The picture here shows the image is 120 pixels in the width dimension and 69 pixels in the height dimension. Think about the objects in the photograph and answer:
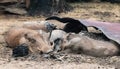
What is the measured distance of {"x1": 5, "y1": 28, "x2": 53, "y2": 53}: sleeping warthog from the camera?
284 inches

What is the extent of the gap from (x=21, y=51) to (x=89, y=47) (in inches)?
45.9

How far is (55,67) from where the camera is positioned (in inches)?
261

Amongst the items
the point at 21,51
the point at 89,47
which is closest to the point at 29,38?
the point at 21,51

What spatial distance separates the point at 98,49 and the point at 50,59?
864mm

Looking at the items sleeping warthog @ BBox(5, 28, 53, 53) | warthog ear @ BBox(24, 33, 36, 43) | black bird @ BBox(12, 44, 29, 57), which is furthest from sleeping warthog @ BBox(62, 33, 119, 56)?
black bird @ BBox(12, 44, 29, 57)

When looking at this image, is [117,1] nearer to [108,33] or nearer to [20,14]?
[20,14]

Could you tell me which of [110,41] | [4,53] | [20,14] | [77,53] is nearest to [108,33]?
[110,41]

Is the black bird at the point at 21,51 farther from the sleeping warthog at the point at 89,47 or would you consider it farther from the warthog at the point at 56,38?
the sleeping warthog at the point at 89,47

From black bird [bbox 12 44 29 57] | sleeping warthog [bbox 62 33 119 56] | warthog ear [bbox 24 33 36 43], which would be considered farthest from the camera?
warthog ear [bbox 24 33 36 43]

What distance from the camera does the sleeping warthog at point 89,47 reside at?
7207 mm

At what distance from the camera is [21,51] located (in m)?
7.10

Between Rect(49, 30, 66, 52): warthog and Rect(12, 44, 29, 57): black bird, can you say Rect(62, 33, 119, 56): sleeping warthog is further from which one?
Rect(12, 44, 29, 57): black bird

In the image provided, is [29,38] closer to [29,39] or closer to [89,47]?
[29,39]

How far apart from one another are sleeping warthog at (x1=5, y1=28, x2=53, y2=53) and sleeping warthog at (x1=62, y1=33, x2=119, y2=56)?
13.8 inches
